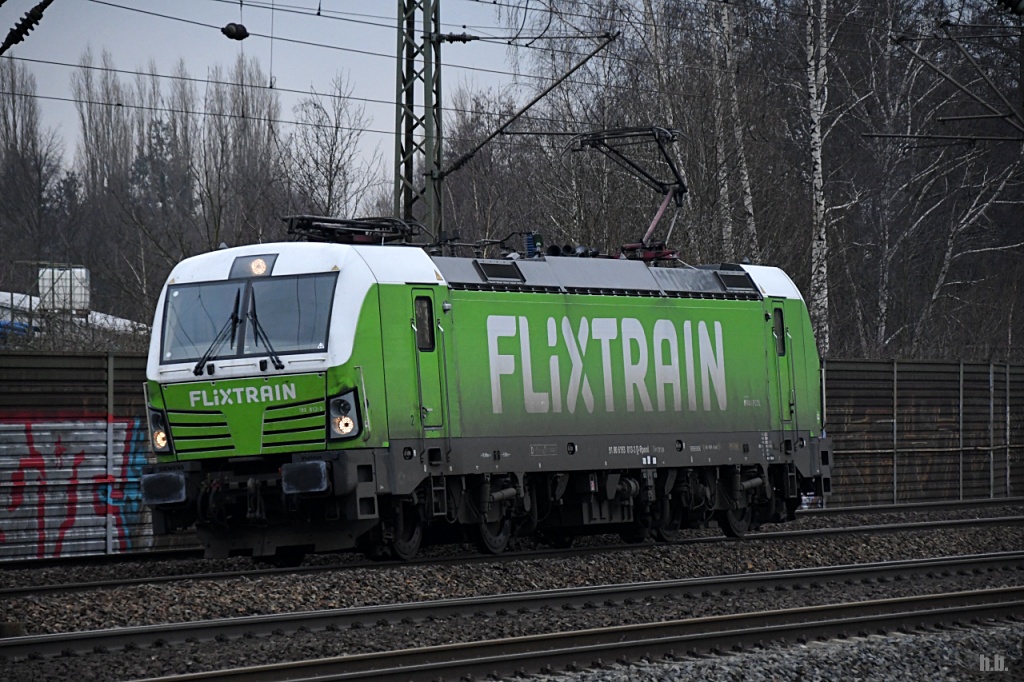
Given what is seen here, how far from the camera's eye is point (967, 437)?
2681 centimetres

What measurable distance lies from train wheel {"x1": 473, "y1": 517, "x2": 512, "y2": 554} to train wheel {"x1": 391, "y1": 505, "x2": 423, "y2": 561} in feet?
2.63

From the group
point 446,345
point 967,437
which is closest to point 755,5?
point 967,437

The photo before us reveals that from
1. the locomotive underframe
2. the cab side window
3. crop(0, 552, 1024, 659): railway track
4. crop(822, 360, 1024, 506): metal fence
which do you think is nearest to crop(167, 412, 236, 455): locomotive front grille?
the locomotive underframe

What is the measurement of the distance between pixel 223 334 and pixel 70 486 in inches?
146

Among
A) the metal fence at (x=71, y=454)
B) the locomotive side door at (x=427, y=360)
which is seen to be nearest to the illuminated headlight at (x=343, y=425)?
the locomotive side door at (x=427, y=360)

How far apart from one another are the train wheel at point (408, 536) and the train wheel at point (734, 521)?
16.3 ft

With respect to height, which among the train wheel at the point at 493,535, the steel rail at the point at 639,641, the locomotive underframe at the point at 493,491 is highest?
the locomotive underframe at the point at 493,491

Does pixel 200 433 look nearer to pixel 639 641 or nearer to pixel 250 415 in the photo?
pixel 250 415

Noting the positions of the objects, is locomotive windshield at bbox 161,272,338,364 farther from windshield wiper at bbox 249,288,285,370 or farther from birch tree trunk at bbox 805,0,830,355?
birch tree trunk at bbox 805,0,830,355

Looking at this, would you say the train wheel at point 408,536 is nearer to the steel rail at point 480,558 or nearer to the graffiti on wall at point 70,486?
the steel rail at point 480,558

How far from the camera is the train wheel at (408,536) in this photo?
15289 mm

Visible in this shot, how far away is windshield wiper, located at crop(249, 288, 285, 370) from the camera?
14.3 meters

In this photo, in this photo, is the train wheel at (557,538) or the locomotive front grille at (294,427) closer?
the locomotive front grille at (294,427)

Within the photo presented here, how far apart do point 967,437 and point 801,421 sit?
864 centimetres
